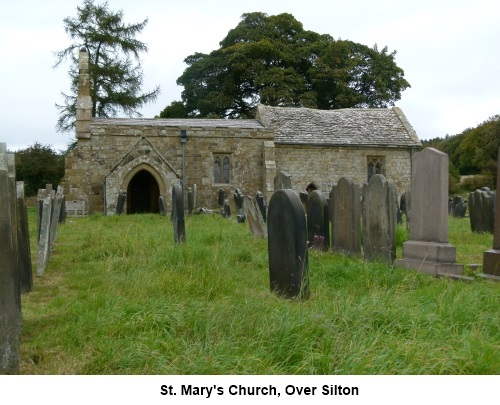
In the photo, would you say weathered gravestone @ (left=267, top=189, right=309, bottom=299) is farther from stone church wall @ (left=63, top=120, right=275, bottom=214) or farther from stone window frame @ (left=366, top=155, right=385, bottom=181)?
stone window frame @ (left=366, top=155, right=385, bottom=181)

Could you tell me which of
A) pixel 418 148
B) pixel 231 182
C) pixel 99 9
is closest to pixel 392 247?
pixel 231 182

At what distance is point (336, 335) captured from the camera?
373cm

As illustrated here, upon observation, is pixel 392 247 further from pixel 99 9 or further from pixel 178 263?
pixel 99 9

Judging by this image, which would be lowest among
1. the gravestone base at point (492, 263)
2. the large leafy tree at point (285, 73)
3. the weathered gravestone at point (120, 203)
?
the gravestone base at point (492, 263)

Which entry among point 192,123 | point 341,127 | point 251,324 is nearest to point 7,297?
point 251,324

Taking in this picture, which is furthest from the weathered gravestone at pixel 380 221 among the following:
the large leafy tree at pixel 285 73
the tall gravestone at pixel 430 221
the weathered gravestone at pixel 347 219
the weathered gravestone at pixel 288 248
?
the large leafy tree at pixel 285 73

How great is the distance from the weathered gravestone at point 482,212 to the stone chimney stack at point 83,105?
14.5 meters

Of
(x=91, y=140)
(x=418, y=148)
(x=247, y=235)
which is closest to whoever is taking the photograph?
(x=247, y=235)

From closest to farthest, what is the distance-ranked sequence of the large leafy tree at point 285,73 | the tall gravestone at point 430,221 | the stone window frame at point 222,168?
1. the tall gravestone at point 430,221
2. the stone window frame at point 222,168
3. the large leafy tree at point 285,73

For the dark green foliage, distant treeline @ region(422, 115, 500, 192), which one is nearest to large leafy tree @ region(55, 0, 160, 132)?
the dark green foliage

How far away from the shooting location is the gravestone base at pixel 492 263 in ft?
22.7

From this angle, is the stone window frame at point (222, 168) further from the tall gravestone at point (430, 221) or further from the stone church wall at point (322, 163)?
the tall gravestone at point (430, 221)

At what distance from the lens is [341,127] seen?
81.7 ft
